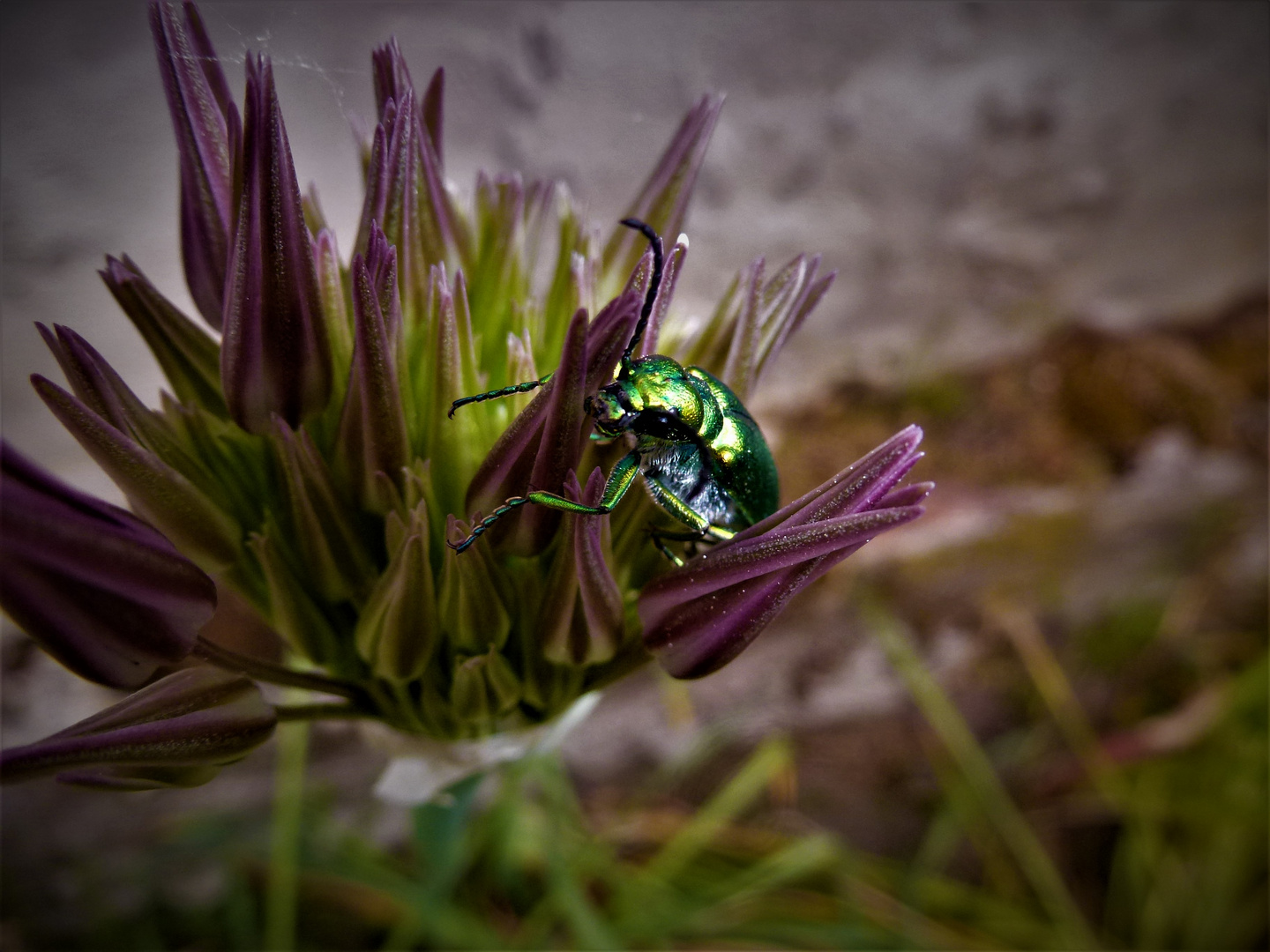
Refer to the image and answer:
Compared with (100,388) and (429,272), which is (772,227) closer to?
(429,272)

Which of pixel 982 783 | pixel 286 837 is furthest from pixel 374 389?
pixel 982 783

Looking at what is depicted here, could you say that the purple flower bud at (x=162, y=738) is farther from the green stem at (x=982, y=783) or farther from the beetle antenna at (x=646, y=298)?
the green stem at (x=982, y=783)

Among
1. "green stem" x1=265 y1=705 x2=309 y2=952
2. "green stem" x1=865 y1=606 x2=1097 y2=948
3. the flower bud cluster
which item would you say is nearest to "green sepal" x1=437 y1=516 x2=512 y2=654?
the flower bud cluster

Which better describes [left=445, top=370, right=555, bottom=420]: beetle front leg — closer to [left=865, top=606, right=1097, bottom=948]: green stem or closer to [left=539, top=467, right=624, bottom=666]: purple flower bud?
[left=539, top=467, right=624, bottom=666]: purple flower bud

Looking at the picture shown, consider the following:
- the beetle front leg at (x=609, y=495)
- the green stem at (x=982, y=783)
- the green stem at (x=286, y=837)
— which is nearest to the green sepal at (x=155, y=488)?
the beetle front leg at (x=609, y=495)

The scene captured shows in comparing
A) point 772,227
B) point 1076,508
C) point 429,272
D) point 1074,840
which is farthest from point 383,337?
point 1074,840
